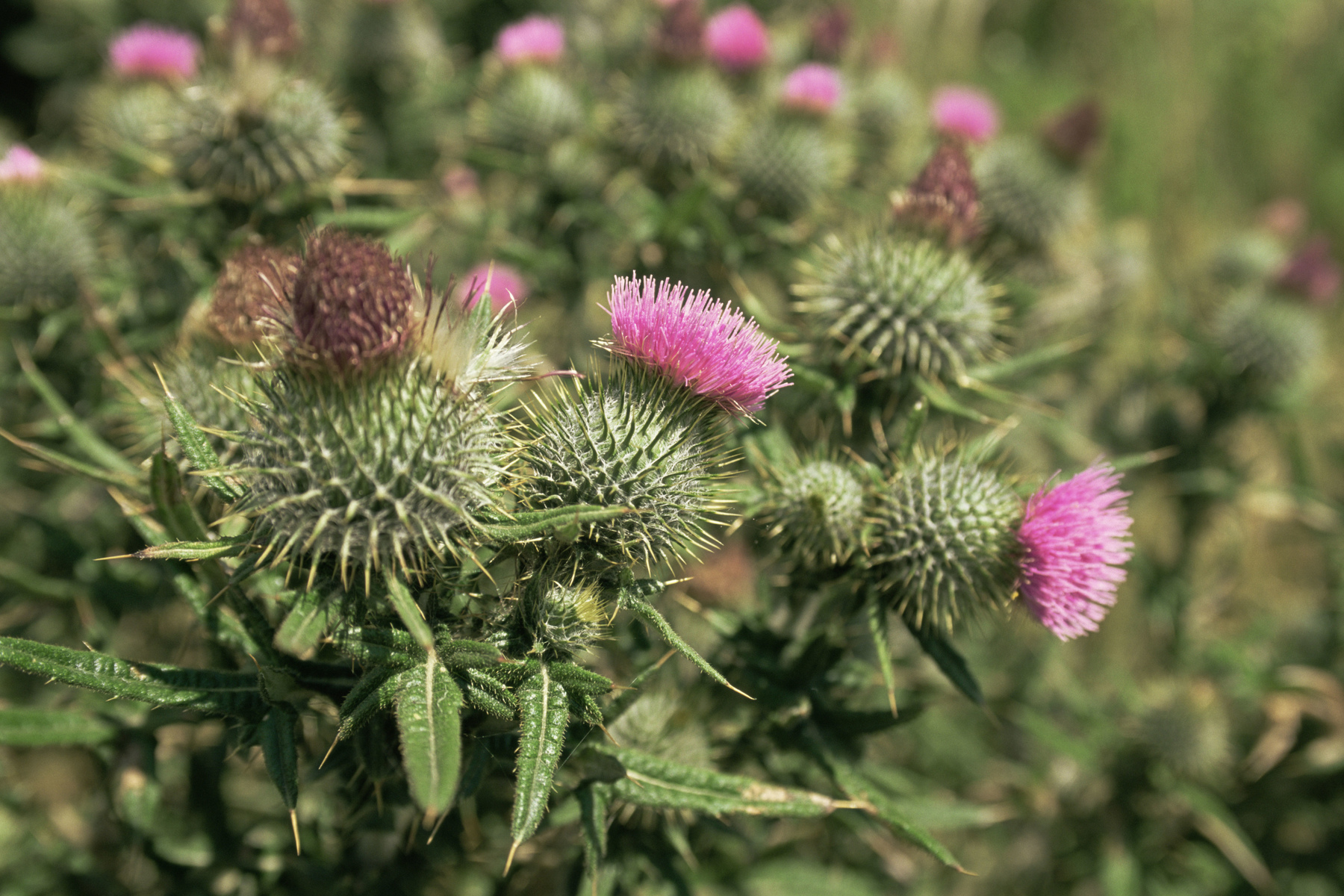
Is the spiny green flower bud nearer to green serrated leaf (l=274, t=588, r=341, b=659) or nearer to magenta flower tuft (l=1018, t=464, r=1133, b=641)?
magenta flower tuft (l=1018, t=464, r=1133, b=641)

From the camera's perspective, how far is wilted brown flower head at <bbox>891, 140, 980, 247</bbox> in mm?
3836

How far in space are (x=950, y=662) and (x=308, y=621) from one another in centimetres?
226

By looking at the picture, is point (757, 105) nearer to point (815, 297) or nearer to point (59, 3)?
point (815, 297)

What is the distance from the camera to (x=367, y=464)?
7.79 feet

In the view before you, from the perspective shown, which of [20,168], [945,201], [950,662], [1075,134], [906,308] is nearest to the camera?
[950,662]

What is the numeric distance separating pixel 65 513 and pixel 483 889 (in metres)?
3.78

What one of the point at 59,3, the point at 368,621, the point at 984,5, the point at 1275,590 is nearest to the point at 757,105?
the point at 368,621

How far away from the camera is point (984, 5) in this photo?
487 inches

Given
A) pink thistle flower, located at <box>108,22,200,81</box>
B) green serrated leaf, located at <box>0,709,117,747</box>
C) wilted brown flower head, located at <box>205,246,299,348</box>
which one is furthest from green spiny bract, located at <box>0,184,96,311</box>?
green serrated leaf, located at <box>0,709,117,747</box>

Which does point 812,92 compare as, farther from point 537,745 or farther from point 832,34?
A: point 537,745

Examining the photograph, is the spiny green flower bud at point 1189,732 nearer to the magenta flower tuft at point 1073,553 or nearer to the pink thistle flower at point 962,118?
the magenta flower tuft at point 1073,553

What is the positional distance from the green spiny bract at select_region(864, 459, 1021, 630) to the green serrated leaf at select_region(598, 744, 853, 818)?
840 mm

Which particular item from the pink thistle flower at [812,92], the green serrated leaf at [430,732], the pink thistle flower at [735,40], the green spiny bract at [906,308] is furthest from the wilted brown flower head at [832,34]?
the green serrated leaf at [430,732]

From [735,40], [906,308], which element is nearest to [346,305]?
[906,308]
